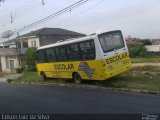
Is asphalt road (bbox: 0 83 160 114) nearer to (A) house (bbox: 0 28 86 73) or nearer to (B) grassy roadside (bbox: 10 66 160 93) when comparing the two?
(B) grassy roadside (bbox: 10 66 160 93)

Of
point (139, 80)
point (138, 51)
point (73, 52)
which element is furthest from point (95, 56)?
point (138, 51)

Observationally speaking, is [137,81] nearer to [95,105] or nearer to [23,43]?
[95,105]

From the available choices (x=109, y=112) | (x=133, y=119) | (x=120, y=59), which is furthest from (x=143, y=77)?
(x=133, y=119)

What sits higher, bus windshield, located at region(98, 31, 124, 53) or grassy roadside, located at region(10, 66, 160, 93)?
bus windshield, located at region(98, 31, 124, 53)

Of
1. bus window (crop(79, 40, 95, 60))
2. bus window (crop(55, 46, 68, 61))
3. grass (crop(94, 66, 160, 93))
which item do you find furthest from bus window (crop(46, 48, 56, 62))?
grass (crop(94, 66, 160, 93))

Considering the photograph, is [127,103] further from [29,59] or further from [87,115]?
[29,59]

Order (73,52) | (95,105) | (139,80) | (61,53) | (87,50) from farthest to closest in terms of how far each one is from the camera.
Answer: (61,53) < (73,52) < (87,50) < (139,80) < (95,105)

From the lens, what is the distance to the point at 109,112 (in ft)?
46.2

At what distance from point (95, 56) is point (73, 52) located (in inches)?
114

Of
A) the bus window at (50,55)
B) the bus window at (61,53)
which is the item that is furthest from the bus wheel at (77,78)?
the bus window at (50,55)

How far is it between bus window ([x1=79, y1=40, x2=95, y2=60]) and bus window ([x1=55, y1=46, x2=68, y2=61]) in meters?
Answer: 2.66

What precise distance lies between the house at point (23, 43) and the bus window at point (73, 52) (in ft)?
128

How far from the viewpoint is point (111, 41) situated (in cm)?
2412

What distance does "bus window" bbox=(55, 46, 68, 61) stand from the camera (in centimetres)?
2784
